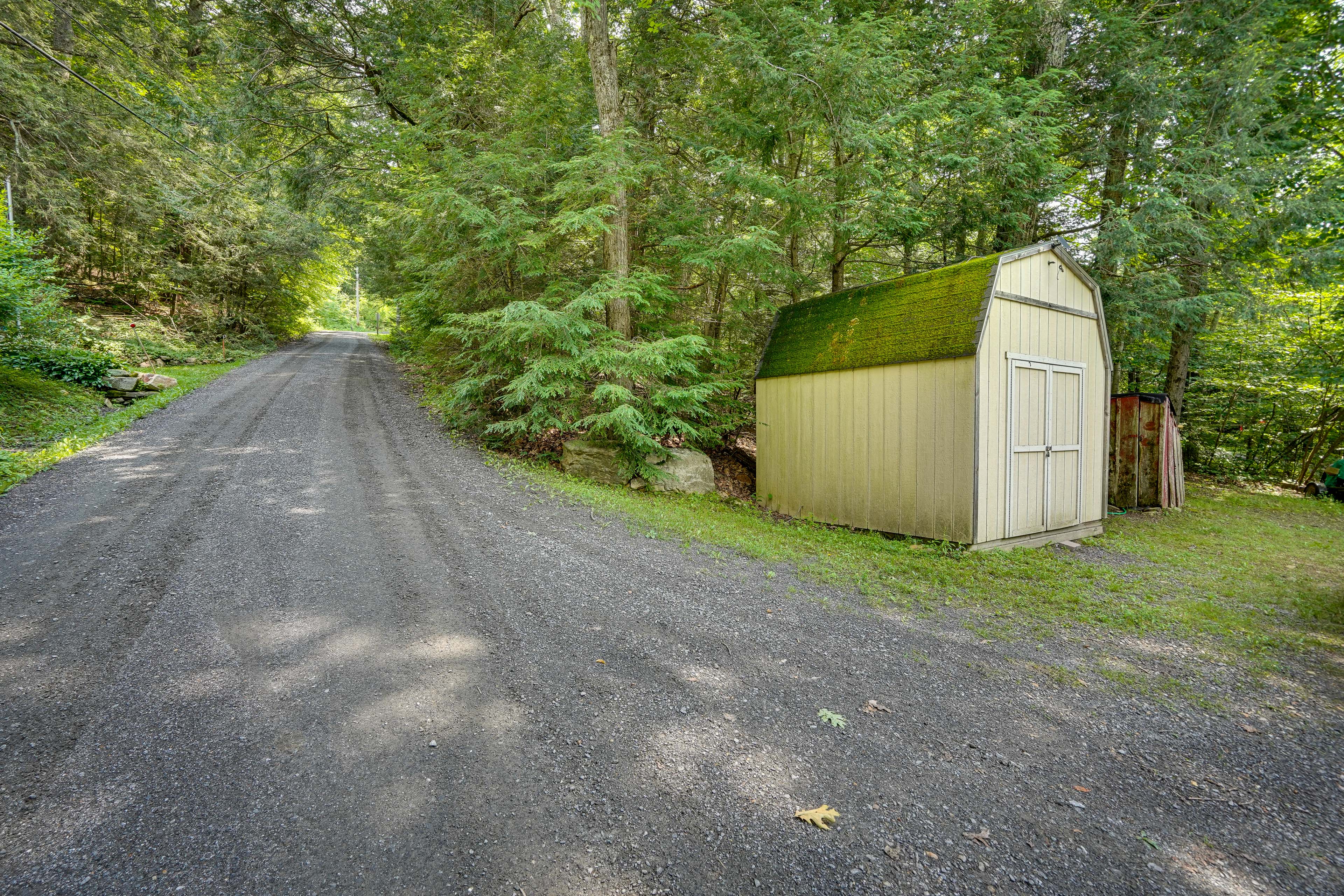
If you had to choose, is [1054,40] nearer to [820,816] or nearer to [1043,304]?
[1043,304]

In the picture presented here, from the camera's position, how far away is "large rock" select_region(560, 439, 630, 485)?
23.7ft

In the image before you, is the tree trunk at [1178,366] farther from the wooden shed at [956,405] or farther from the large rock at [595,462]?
the large rock at [595,462]

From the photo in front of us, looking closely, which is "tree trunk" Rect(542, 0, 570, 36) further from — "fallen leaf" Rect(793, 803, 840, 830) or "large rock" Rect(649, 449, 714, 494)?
"fallen leaf" Rect(793, 803, 840, 830)

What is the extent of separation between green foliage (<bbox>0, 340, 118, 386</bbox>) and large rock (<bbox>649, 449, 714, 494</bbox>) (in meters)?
9.24

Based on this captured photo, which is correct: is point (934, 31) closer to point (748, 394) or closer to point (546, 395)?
point (748, 394)

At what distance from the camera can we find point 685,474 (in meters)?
7.48

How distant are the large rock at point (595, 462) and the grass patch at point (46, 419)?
17.4 feet

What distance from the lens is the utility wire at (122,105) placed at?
21.0ft

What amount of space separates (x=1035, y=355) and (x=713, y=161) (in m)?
4.79


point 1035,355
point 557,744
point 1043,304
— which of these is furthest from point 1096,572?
point 557,744

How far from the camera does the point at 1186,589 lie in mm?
4641

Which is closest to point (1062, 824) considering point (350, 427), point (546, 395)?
point (546, 395)

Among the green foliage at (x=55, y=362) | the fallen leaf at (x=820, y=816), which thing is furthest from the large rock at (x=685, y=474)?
the green foliage at (x=55, y=362)

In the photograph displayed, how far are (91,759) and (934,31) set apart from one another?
10.6 m
